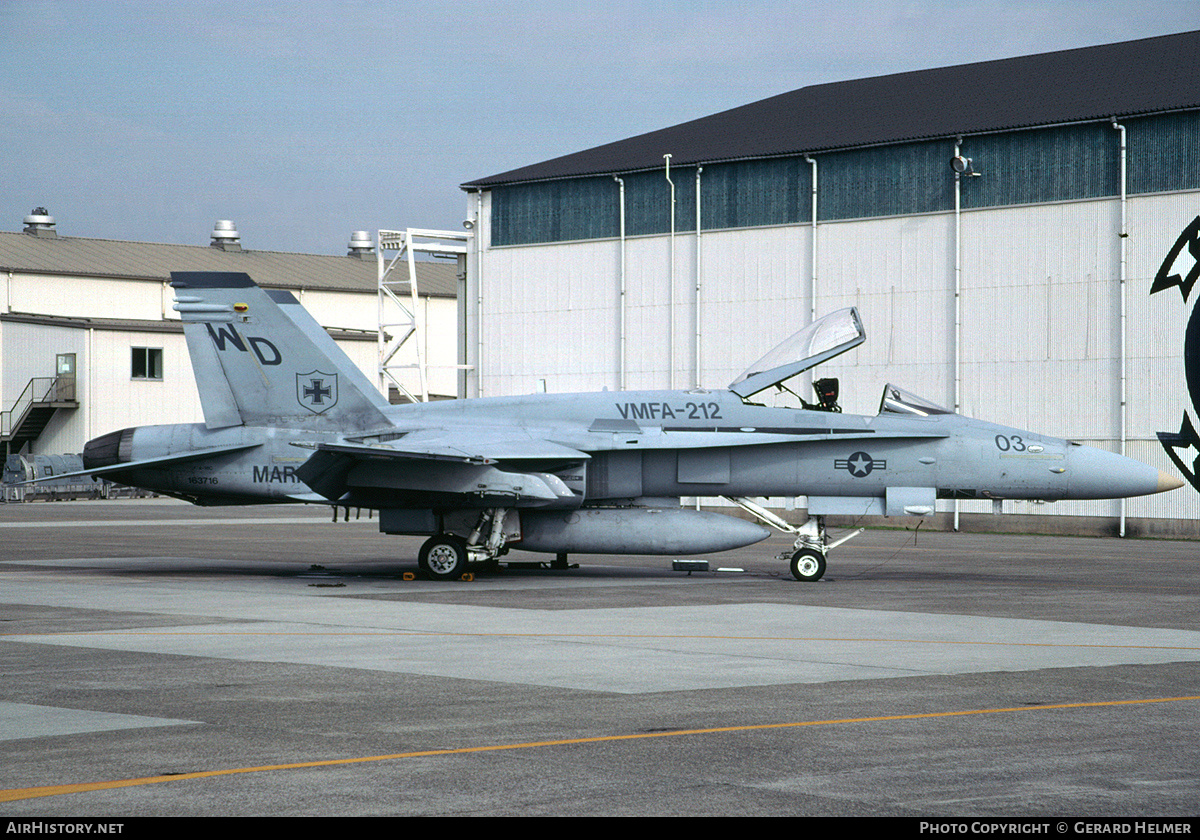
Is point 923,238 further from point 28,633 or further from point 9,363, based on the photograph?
point 9,363

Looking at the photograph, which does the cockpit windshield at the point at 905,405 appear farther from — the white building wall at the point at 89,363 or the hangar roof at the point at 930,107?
the white building wall at the point at 89,363

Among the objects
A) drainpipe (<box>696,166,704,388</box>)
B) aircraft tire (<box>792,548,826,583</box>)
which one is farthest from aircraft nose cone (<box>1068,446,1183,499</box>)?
drainpipe (<box>696,166,704,388</box>)

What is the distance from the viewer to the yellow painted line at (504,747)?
6465mm

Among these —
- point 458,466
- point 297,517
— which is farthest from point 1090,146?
point 297,517

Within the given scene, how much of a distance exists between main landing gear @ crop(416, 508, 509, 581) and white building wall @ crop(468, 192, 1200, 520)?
65.8 feet

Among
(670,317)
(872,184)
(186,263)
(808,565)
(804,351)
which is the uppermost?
(186,263)

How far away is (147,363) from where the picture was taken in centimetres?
6250

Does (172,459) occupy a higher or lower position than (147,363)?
lower

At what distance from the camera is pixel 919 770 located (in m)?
6.99

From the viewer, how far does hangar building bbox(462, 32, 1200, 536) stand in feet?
114

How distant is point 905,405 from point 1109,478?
9.96ft

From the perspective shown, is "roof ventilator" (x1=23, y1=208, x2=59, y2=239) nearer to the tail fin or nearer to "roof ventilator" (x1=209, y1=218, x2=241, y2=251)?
"roof ventilator" (x1=209, y1=218, x2=241, y2=251)

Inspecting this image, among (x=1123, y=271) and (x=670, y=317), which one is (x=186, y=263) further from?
(x=1123, y=271)

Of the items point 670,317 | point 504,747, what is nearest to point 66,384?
point 670,317
